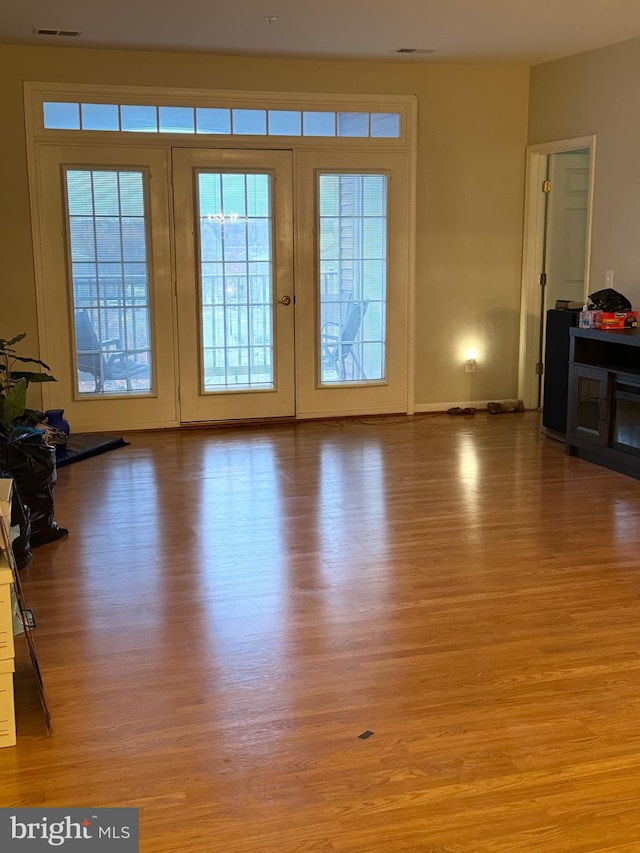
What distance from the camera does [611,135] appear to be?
21.1 ft

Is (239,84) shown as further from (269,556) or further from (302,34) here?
(269,556)

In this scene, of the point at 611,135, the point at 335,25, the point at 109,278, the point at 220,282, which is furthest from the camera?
the point at 220,282

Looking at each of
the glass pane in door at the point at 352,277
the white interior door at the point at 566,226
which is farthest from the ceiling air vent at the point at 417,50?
the white interior door at the point at 566,226

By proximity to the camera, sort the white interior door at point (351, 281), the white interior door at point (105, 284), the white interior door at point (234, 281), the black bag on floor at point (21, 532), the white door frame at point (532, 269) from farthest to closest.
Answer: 1. the white door frame at point (532, 269)
2. the white interior door at point (351, 281)
3. the white interior door at point (234, 281)
4. the white interior door at point (105, 284)
5. the black bag on floor at point (21, 532)

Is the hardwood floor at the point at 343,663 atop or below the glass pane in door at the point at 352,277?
below

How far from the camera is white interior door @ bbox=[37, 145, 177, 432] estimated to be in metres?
6.59

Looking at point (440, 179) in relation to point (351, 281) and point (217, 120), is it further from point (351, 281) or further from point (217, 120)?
point (217, 120)

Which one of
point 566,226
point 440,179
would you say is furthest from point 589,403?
point 440,179

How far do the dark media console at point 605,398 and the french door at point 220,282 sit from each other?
6.00 ft

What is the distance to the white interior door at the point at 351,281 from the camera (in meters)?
7.10

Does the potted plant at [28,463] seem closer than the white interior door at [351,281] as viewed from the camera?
Yes

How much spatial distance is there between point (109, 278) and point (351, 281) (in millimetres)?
1904

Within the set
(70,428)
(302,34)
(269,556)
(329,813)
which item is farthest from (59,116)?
(329,813)

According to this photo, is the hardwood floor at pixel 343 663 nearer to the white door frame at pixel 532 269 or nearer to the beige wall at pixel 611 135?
the beige wall at pixel 611 135
